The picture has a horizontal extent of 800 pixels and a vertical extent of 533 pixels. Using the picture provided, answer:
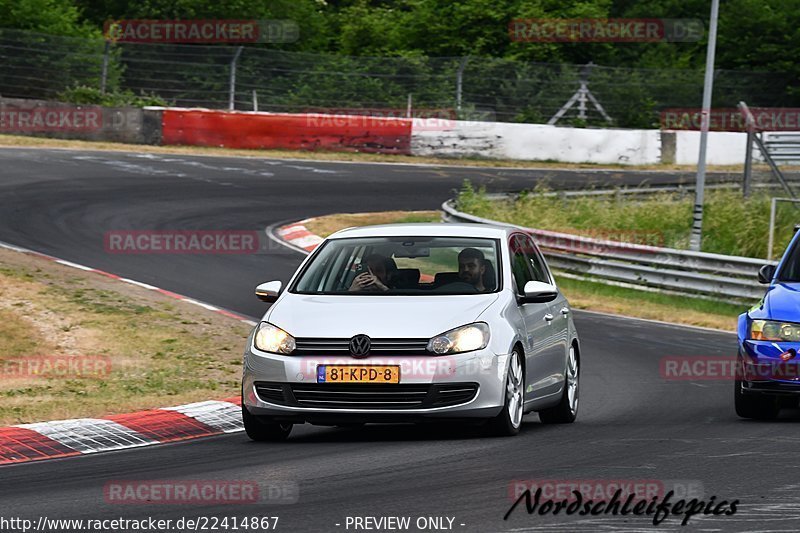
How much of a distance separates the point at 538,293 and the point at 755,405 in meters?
2.26

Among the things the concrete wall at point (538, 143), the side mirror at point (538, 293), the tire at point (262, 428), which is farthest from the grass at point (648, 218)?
the tire at point (262, 428)

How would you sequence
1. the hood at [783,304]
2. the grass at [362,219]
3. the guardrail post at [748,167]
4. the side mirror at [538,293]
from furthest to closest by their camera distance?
the guardrail post at [748,167] → the grass at [362,219] → the hood at [783,304] → the side mirror at [538,293]

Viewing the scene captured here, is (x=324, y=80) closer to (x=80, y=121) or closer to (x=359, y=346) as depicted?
(x=80, y=121)

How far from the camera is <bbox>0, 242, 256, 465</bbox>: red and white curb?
31.3 ft

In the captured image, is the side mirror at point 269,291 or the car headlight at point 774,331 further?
the car headlight at point 774,331

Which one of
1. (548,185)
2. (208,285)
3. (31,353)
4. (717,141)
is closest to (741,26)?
(717,141)

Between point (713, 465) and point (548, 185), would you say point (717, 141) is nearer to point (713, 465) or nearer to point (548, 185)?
point (548, 185)

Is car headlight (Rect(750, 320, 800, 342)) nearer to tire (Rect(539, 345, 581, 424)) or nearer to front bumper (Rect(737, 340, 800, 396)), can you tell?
front bumper (Rect(737, 340, 800, 396))

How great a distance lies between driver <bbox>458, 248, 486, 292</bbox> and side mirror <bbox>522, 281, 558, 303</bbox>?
302mm

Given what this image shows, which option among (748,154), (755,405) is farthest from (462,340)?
(748,154)

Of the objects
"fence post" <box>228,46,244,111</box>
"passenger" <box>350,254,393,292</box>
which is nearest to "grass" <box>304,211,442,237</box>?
"fence post" <box>228,46,244,111</box>

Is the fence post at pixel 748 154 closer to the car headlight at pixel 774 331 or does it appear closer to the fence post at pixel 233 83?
the fence post at pixel 233 83

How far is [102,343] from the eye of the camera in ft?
49.0

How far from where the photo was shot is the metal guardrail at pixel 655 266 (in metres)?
22.6
